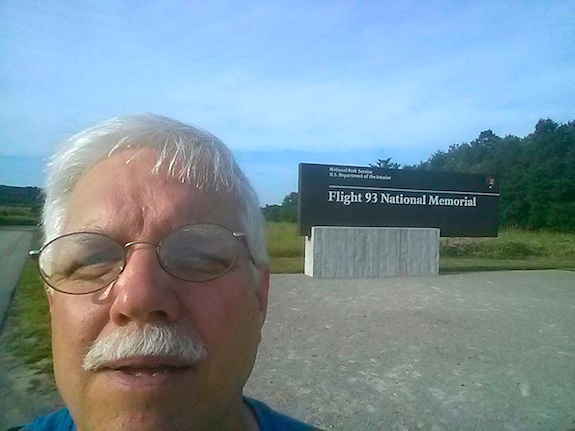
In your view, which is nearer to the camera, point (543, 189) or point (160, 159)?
point (160, 159)

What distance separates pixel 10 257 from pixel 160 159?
2300 millimetres

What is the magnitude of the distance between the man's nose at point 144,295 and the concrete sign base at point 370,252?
1036cm

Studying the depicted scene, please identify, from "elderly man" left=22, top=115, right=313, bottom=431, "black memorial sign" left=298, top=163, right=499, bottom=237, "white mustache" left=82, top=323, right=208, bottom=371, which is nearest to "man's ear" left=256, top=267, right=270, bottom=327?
"elderly man" left=22, top=115, right=313, bottom=431

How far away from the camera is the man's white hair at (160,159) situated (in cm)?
107

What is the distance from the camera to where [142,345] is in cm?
88

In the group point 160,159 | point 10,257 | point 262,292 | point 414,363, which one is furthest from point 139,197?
point 414,363

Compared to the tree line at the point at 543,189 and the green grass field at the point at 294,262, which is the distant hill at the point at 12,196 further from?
the tree line at the point at 543,189

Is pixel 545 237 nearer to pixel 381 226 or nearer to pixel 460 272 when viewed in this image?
pixel 460 272

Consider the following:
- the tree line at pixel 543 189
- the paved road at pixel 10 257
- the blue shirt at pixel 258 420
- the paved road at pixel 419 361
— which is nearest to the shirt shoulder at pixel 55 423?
the blue shirt at pixel 258 420

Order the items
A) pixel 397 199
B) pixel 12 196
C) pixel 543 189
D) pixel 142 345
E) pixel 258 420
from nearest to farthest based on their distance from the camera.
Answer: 1. pixel 142 345
2. pixel 258 420
3. pixel 12 196
4. pixel 397 199
5. pixel 543 189

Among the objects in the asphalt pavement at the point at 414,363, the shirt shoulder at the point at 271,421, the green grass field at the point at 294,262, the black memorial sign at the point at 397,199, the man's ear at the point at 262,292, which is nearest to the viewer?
the man's ear at the point at 262,292

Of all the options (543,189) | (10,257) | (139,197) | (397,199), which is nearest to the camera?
(139,197)

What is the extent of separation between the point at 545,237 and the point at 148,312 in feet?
73.3

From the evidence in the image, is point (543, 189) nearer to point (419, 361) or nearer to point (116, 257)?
point (419, 361)
